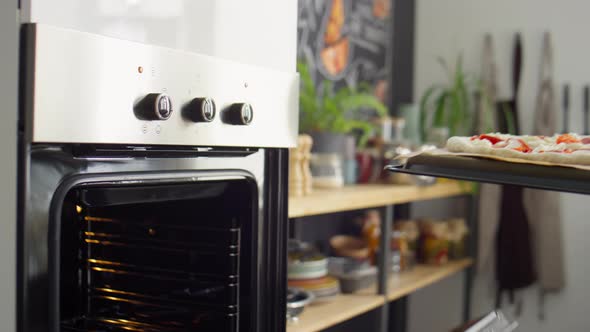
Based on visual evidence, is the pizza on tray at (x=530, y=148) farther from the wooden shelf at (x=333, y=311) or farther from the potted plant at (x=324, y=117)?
the potted plant at (x=324, y=117)

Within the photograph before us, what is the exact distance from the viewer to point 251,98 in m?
1.01

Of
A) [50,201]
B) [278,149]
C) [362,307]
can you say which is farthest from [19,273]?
[362,307]

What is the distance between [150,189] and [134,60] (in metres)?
0.20

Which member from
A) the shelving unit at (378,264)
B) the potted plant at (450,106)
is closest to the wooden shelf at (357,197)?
the shelving unit at (378,264)

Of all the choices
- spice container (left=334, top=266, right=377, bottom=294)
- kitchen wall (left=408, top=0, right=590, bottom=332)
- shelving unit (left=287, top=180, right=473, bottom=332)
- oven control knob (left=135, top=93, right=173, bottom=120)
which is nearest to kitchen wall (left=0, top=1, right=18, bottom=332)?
oven control knob (left=135, top=93, right=173, bottom=120)

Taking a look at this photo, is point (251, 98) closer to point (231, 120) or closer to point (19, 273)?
point (231, 120)

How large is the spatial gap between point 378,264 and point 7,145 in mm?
1509

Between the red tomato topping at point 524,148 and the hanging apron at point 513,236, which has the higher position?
the red tomato topping at point 524,148

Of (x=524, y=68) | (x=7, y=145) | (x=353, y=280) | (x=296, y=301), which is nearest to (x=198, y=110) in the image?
(x=7, y=145)

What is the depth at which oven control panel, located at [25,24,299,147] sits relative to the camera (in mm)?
676

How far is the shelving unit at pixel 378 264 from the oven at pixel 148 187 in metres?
0.35

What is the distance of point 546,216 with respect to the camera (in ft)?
8.53

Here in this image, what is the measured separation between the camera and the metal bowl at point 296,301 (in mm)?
1522

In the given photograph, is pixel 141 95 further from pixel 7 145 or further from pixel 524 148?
pixel 524 148
